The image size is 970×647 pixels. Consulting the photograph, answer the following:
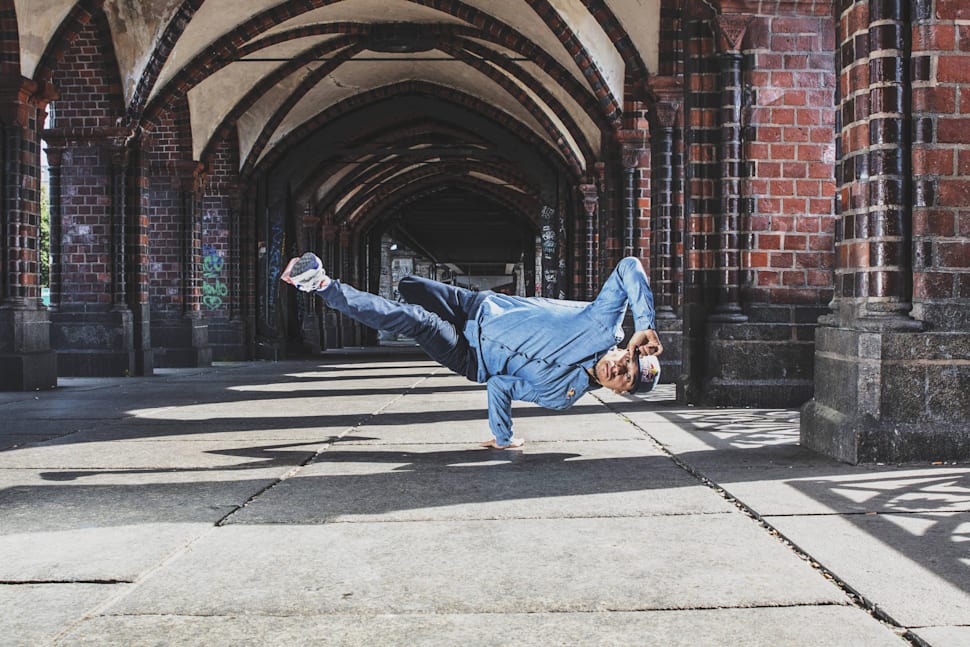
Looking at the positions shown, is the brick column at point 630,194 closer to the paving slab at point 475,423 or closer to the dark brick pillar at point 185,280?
the paving slab at point 475,423

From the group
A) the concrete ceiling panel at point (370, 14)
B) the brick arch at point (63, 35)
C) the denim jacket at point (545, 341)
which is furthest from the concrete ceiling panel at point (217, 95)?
the denim jacket at point (545, 341)

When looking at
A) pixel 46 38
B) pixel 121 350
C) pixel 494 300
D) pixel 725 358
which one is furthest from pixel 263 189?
pixel 494 300

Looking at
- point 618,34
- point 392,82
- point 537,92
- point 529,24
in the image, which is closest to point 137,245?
point 529,24

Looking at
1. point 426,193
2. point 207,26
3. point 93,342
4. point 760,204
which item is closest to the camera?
point 760,204

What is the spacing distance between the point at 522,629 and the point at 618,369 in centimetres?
252

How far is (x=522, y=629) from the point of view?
219 centimetres

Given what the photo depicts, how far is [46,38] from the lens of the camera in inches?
443

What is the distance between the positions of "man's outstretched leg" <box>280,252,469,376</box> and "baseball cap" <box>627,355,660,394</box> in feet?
3.01

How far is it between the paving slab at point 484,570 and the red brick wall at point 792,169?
199 inches

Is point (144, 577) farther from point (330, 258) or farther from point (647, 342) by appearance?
point (330, 258)

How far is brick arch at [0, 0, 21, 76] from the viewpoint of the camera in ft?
34.7

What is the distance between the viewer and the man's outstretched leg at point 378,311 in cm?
475

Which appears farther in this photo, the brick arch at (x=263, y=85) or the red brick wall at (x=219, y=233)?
the red brick wall at (x=219, y=233)

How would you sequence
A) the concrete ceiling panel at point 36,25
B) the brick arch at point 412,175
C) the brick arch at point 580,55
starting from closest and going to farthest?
1. the concrete ceiling panel at point 36,25
2. the brick arch at point 580,55
3. the brick arch at point 412,175
